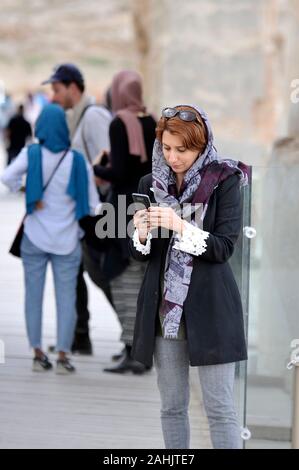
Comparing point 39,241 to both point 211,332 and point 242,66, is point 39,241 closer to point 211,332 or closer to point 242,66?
point 211,332

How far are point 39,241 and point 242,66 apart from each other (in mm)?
13862

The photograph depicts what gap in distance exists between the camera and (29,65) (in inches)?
1882

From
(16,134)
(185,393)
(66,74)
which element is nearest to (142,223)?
(185,393)

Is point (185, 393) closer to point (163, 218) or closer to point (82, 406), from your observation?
point (163, 218)

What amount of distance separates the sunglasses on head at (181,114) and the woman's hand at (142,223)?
35cm

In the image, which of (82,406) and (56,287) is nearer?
(82,406)

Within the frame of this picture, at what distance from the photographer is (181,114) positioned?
12.1 ft

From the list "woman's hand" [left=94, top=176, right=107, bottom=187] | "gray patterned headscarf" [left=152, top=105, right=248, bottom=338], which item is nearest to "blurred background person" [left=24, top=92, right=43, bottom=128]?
"woman's hand" [left=94, top=176, right=107, bottom=187]

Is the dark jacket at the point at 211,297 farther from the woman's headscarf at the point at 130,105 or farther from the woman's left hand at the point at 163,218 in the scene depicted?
the woman's headscarf at the point at 130,105

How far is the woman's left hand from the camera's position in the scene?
3.67 meters

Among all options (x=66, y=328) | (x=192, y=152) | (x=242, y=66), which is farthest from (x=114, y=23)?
(x=192, y=152)

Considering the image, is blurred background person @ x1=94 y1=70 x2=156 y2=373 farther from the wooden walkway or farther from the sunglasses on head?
the sunglasses on head

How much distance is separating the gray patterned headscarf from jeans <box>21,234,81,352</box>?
2678 millimetres

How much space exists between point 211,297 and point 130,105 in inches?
111
